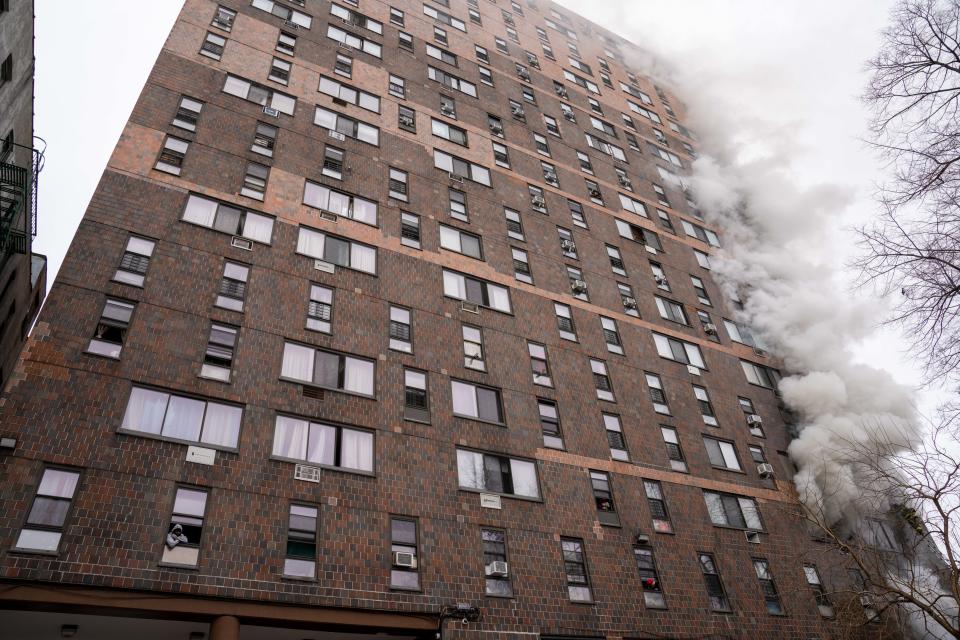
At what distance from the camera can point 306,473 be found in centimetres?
1562

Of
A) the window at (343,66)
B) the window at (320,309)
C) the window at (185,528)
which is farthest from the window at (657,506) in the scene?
the window at (343,66)

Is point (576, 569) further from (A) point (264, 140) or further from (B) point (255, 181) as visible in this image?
(A) point (264, 140)

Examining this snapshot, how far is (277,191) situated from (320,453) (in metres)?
9.86

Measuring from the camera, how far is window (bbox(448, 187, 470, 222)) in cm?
2548

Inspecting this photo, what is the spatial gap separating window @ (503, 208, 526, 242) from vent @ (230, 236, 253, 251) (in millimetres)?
11259

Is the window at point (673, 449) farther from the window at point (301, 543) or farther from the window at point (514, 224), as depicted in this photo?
the window at point (301, 543)

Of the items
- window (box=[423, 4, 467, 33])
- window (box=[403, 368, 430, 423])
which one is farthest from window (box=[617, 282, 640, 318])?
window (box=[423, 4, 467, 33])

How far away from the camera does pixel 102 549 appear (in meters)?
12.4

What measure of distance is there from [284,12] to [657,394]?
968 inches

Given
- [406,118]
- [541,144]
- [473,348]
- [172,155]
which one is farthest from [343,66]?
[473,348]

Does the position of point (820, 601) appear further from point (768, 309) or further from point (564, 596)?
point (768, 309)

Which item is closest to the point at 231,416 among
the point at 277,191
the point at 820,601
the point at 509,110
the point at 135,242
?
the point at 135,242

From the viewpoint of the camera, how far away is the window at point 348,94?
26453 millimetres

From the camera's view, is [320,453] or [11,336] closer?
[320,453]
